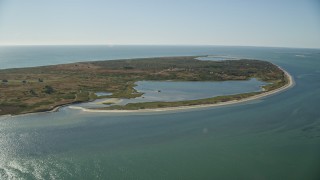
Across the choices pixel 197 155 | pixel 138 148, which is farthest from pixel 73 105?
pixel 197 155

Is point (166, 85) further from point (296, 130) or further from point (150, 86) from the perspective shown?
point (296, 130)

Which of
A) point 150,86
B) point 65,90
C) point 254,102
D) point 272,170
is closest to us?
point 272,170

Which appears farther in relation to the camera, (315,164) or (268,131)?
(268,131)

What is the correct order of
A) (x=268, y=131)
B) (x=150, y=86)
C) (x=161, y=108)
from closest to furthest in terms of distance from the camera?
(x=268, y=131) → (x=161, y=108) → (x=150, y=86)

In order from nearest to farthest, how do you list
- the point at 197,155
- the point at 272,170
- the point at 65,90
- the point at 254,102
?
the point at 272,170 < the point at 197,155 < the point at 254,102 < the point at 65,90

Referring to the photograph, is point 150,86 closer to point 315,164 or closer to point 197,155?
point 197,155

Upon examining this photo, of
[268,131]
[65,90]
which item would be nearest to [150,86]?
[65,90]
